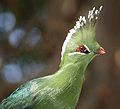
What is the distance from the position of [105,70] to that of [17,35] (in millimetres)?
1371

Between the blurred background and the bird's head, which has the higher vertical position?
the blurred background

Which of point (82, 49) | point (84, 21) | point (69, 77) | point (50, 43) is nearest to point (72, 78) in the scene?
point (69, 77)

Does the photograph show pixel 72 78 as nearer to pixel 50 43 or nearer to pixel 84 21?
pixel 84 21

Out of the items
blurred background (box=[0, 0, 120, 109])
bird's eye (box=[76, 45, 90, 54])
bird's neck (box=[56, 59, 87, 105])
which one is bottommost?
bird's neck (box=[56, 59, 87, 105])

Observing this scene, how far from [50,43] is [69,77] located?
3.46m

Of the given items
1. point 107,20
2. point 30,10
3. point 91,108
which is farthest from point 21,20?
point 91,108

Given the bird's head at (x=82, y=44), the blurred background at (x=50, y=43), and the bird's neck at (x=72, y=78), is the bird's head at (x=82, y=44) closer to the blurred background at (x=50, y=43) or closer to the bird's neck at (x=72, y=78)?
the bird's neck at (x=72, y=78)

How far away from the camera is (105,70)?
5043mm

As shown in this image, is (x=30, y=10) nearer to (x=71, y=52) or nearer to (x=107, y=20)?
(x=107, y=20)

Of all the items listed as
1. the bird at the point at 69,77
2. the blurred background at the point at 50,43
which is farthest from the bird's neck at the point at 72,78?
the blurred background at the point at 50,43

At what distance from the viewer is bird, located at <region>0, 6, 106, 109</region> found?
2.17 m

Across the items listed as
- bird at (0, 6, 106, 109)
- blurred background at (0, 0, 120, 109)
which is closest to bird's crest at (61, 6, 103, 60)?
bird at (0, 6, 106, 109)

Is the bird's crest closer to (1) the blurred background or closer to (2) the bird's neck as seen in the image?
(2) the bird's neck

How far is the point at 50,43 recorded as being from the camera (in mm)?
5684
